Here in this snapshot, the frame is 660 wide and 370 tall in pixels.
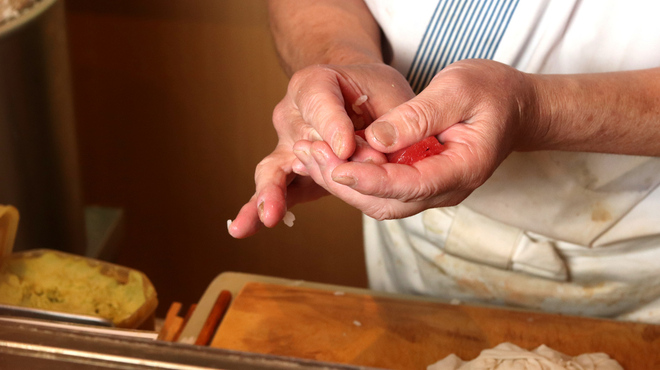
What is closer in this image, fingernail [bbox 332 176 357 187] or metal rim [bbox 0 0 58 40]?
fingernail [bbox 332 176 357 187]

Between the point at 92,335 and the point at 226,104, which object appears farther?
the point at 226,104

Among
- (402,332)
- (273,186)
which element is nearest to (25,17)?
(273,186)

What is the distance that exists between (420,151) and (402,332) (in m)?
0.51

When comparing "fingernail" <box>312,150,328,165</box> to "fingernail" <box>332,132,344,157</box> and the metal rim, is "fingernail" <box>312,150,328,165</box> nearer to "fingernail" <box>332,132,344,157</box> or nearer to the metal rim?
"fingernail" <box>332,132,344,157</box>

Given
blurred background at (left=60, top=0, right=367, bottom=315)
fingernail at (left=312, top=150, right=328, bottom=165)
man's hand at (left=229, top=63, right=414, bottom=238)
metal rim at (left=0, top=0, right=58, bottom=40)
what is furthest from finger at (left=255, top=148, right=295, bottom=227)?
blurred background at (left=60, top=0, right=367, bottom=315)

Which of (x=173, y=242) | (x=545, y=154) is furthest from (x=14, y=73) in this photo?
(x=173, y=242)

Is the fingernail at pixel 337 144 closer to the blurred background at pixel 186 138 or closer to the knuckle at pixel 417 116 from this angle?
the knuckle at pixel 417 116

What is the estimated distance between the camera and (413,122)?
71 cm

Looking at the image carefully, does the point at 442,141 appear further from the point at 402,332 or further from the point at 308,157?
the point at 402,332

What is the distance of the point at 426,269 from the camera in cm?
136

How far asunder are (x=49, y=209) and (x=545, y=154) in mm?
1364

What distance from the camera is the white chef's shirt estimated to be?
993 mm

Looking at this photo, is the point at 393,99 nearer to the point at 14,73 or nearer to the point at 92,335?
the point at 92,335

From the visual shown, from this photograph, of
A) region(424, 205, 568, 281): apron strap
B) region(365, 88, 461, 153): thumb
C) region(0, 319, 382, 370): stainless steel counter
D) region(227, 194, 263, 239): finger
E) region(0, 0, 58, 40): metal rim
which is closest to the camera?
region(0, 319, 382, 370): stainless steel counter
